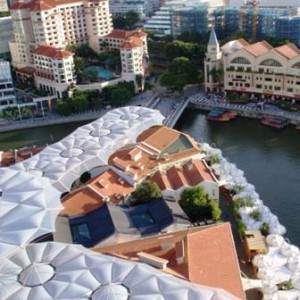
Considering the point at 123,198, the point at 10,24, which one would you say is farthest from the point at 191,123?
the point at 10,24

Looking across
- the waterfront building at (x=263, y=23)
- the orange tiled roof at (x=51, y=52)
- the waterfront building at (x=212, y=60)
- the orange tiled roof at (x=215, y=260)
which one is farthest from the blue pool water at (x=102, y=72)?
the orange tiled roof at (x=215, y=260)

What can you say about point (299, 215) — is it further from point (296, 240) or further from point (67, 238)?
point (67, 238)

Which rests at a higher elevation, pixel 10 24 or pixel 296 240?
pixel 10 24

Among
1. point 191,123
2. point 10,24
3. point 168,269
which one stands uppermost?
point 10,24

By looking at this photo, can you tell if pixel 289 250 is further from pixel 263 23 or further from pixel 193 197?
pixel 263 23

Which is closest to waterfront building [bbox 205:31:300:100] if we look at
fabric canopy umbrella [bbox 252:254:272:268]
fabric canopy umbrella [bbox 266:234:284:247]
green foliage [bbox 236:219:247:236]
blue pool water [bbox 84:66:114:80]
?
blue pool water [bbox 84:66:114:80]

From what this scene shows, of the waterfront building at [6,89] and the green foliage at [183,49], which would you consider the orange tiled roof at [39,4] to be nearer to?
the waterfront building at [6,89]
